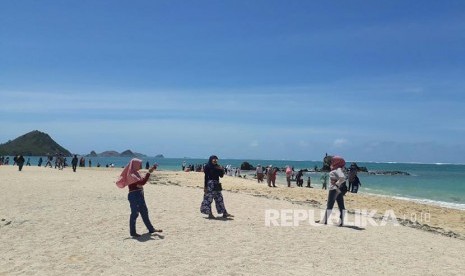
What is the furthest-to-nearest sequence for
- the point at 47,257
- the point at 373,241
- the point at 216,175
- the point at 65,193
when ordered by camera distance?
the point at 65,193 < the point at 216,175 < the point at 373,241 < the point at 47,257

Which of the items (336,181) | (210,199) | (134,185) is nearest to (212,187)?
(210,199)

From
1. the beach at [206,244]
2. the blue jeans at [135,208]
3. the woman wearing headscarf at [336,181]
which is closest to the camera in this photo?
the beach at [206,244]

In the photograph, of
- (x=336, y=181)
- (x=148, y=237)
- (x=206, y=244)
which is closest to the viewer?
(x=206, y=244)

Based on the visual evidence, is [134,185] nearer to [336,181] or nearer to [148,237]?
[148,237]

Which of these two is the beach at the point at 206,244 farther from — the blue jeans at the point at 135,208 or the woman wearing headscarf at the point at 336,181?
the woman wearing headscarf at the point at 336,181

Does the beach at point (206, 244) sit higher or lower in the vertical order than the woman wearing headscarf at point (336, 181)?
lower

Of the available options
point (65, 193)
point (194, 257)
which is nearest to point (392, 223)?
point (194, 257)

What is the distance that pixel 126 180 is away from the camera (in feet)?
34.0

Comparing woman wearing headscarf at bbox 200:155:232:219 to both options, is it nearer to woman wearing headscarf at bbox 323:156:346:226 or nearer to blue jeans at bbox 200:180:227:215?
blue jeans at bbox 200:180:227:215

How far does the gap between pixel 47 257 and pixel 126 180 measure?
2.42 meters

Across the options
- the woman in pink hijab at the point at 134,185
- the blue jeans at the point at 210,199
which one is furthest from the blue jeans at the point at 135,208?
the blue jeans at the point at 210,199

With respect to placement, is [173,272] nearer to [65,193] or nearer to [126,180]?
[126,180]

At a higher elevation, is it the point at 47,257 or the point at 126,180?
the point at 126,180

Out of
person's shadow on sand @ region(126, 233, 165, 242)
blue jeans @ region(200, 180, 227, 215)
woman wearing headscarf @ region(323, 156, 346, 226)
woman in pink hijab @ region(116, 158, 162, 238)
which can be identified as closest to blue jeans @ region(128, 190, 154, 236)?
woman in pink hijab @ region(116, 158, 162, 238)
